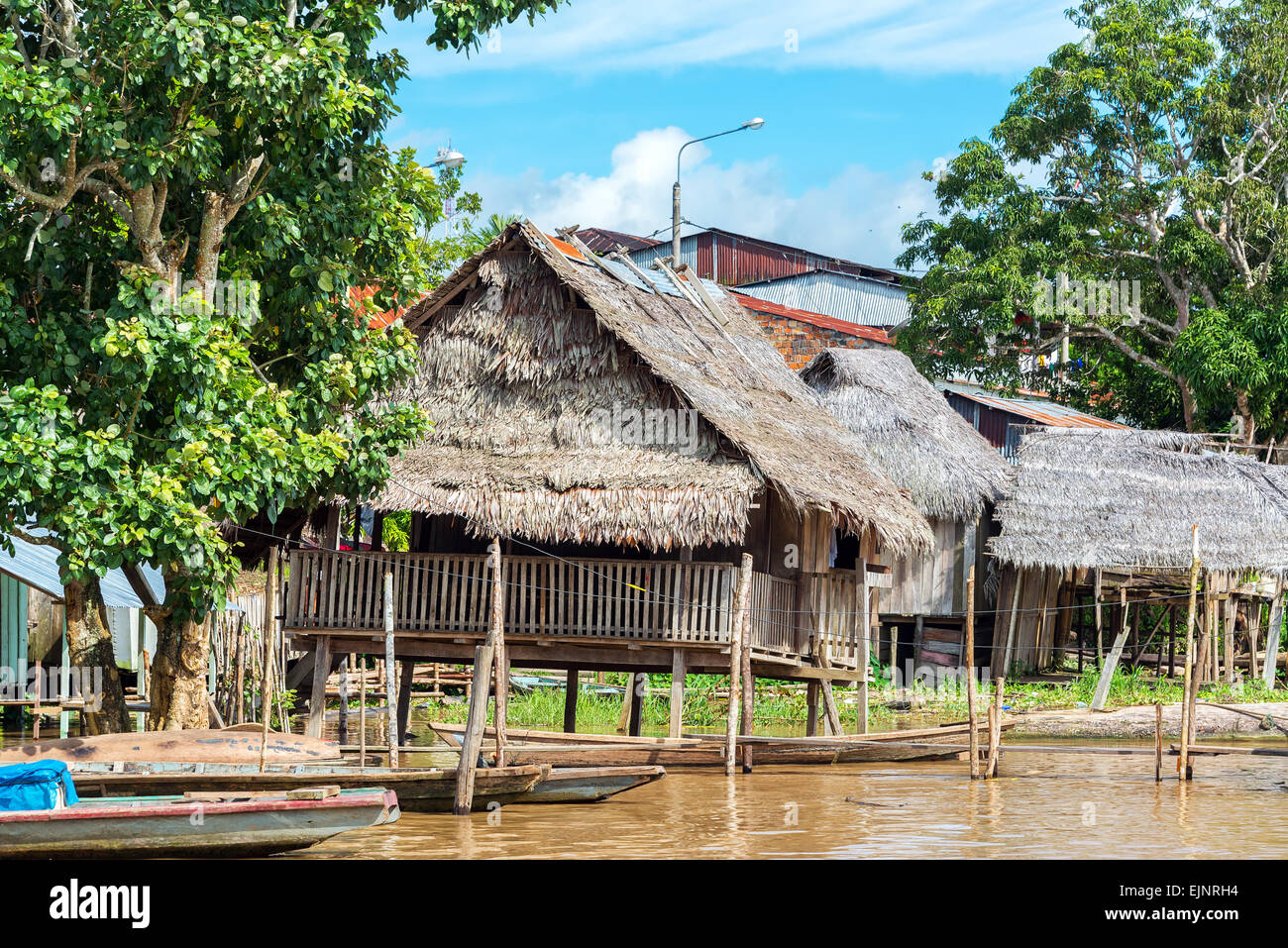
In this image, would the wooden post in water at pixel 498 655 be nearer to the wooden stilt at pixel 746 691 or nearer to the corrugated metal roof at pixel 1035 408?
the wooden stilt at pixel 746 691

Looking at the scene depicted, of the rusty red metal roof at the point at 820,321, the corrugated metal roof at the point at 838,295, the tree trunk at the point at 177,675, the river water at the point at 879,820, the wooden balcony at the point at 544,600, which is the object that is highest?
→ the corrugated metal roof at the point at 838,295

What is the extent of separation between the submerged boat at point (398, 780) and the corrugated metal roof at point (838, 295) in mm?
28250

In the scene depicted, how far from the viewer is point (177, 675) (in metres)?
13.1

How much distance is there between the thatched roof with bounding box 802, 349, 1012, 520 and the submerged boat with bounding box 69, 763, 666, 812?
463 inches

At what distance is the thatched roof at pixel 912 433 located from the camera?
2372 cm

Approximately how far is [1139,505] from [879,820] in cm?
1247

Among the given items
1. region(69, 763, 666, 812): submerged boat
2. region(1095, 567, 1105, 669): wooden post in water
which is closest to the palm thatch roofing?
region(69, 763, 666, 812): submerged boat

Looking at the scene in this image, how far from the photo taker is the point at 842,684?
2398 cm

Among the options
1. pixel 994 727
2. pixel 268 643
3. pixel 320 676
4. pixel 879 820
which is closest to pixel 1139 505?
pixel 994 727

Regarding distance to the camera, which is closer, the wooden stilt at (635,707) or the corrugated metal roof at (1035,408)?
the wooden stilt at (635,707)

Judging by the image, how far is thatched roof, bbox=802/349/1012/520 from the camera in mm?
23719

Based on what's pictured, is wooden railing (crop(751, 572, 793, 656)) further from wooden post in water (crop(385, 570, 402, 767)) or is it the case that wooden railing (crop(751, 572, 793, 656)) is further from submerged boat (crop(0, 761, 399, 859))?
submerged boat (crop(0, 761, 399, 859))

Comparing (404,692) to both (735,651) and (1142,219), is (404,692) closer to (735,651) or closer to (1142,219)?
(735,651)

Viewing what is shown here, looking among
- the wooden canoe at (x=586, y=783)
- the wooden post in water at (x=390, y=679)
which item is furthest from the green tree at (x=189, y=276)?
the wooden canoe at (x=586, y=783)
